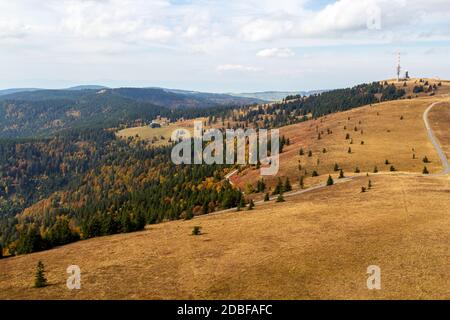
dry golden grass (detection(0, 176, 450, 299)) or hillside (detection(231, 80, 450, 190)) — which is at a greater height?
hillside (detection(231, 80, 450, 190))

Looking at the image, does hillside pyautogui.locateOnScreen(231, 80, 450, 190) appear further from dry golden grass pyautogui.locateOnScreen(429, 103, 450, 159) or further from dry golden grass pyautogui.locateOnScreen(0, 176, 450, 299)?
dry golden grass pyautogui.locateOnScreen(0, 176, 450, 299)

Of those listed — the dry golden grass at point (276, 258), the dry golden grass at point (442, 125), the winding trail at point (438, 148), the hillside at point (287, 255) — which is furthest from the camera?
the dry golden grass at point (442, 125)

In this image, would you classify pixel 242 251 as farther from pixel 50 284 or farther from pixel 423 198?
pixel 423 198

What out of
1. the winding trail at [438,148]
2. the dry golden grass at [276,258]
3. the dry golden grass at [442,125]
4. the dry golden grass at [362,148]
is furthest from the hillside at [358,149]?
the dry golden grass at [276,258]

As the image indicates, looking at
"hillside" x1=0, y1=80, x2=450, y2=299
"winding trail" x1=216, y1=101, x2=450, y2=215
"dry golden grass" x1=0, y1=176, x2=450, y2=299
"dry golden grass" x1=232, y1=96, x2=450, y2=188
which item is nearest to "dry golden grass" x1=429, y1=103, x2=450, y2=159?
"winding trail" x1=216, y1=101, x2=450, y2=215

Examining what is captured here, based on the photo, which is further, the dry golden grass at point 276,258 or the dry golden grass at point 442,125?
the dry golden grass at point 442,125

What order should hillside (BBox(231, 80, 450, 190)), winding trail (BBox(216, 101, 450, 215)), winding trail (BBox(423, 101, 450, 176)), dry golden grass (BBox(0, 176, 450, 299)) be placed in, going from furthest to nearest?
1. hillside (BBox(231, 80, 450, 190))
2. winding trail (BBox(423, 101, 450, 176))
3. winding trail (BBox(216, 101, 450, 215))
4. dry golden grass (BBox(0, 176, 450, 299))

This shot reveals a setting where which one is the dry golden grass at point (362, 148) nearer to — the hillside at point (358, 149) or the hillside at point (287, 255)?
the hillside at point (358, 149)

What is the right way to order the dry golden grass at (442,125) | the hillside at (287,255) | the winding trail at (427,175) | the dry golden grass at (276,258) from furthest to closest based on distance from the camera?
the dry golden grass at (442,125), the winding trail at (427,175), the hillside at (287,255), the dry golden grass at (276,258)
